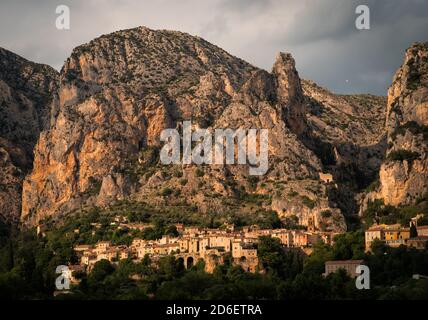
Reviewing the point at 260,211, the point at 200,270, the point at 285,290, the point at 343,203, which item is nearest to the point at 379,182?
the point at 343,203

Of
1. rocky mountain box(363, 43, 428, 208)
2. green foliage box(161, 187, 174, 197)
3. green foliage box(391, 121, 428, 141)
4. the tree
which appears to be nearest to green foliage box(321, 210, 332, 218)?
rocky mountain box(363, 43, 428, 208)

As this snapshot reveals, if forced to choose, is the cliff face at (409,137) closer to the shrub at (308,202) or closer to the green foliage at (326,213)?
the green foliage at (326,213)

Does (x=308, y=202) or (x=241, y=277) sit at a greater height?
(x=308, y=202)

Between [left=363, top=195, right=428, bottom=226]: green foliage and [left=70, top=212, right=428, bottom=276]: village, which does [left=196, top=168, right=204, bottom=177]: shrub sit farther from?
[left=363, top=195, right=428, bottom=226]: green foliage

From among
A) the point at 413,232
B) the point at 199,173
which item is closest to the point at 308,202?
the point at 199,173

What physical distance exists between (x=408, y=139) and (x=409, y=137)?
1.10 ft

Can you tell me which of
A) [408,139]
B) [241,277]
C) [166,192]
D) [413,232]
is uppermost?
[408,139]

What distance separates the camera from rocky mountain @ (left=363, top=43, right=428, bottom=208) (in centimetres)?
17938

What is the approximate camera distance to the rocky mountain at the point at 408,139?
7062 inches

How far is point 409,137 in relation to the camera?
185000 millimetres

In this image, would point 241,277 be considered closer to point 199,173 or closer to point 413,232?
point 413,232

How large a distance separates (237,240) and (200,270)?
10.1 meters

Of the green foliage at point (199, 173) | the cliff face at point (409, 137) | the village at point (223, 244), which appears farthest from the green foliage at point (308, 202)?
the green foliage at point (199, 173)

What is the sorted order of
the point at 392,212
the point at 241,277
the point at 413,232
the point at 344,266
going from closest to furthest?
the point at 241,277
the point at 344,266
the point at 413,232
the point at 392,212
